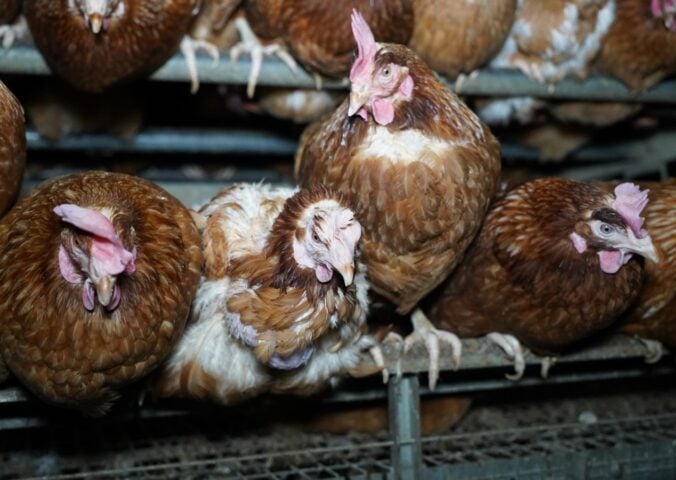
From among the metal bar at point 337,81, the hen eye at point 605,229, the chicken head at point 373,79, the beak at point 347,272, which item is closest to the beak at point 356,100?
the chicken head at point 373,79

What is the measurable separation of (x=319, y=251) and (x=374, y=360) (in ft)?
1.64

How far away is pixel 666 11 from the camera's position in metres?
2.45

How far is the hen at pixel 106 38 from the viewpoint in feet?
6.00

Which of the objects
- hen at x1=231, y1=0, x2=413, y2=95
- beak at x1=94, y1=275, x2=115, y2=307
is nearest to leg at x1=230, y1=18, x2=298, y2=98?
hen at x1=231, y1=0, x2=413, y2=95

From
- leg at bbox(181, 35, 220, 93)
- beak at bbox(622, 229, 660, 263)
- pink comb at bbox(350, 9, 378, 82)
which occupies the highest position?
leg at bbox(181, 35, 220, 93)

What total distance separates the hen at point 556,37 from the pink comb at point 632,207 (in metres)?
0.75

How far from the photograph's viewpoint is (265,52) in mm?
2072

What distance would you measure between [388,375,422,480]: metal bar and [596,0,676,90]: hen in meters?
1.44

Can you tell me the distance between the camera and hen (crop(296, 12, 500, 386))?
63.6 inches

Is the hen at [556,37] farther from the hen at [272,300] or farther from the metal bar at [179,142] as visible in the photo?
the hen at [272,300]

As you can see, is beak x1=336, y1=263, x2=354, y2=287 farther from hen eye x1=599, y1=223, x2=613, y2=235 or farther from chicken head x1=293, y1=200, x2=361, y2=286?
hen eye x1=599, y1=223, x2=613, y2=235

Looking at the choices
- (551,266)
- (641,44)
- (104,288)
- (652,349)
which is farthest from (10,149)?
(641,44)

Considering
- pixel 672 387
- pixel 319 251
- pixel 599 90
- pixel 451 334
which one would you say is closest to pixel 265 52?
pixel 319 251

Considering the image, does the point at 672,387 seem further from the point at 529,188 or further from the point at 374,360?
the point at 374,360
